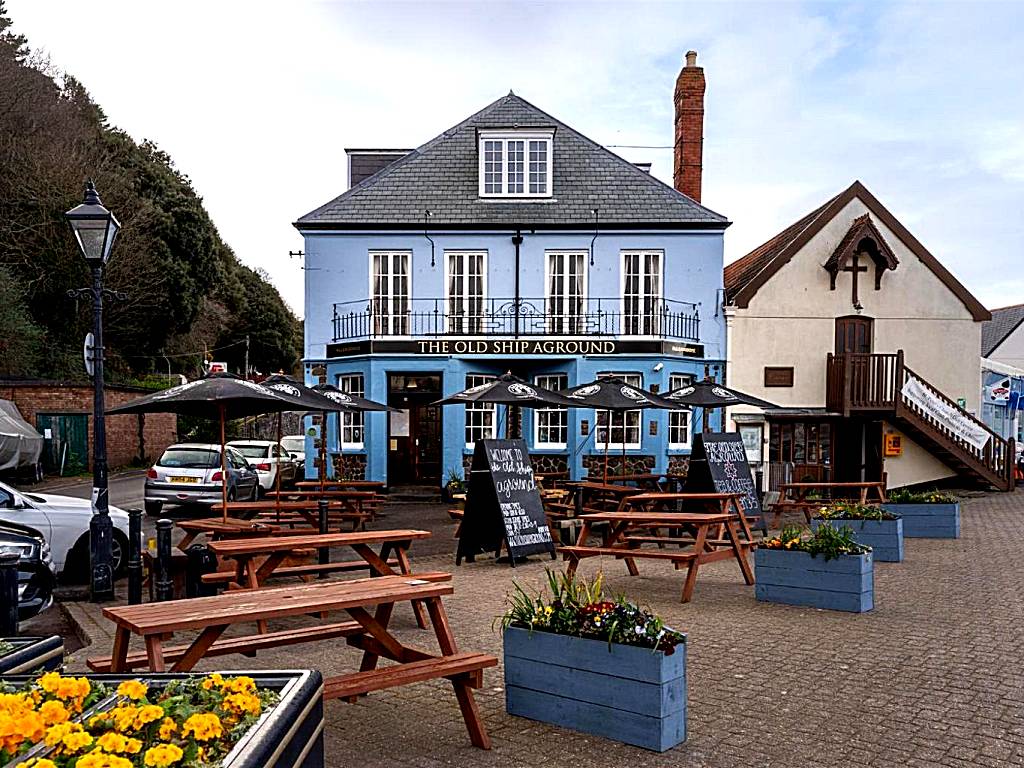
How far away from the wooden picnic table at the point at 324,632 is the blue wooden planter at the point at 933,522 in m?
11.2

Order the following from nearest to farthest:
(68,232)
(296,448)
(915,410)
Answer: (915,410) < (296,448) < (68,232)

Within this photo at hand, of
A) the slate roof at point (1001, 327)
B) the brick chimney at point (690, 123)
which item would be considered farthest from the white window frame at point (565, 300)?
the slate roof at point (1001, 327)

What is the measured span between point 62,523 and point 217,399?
2.65 m

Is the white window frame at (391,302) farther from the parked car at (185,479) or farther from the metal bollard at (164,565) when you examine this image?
the metal bollard at (164,565)

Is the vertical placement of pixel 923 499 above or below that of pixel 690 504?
above

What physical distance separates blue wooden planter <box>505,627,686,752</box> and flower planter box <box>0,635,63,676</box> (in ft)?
8.17

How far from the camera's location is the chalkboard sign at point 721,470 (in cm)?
1368

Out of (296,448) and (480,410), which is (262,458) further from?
(296,448)

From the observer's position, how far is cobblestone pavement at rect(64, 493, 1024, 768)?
509 centimetres

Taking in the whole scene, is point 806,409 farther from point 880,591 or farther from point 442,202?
point 880,591

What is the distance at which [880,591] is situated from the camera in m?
9.87

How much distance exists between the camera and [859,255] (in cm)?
2502

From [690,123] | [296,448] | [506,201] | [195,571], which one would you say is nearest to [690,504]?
[195,571]

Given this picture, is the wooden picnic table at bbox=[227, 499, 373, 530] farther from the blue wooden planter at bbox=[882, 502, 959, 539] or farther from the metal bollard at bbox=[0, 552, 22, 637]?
the blue wooden planter at bbox=[882, 502, 959, 539]
